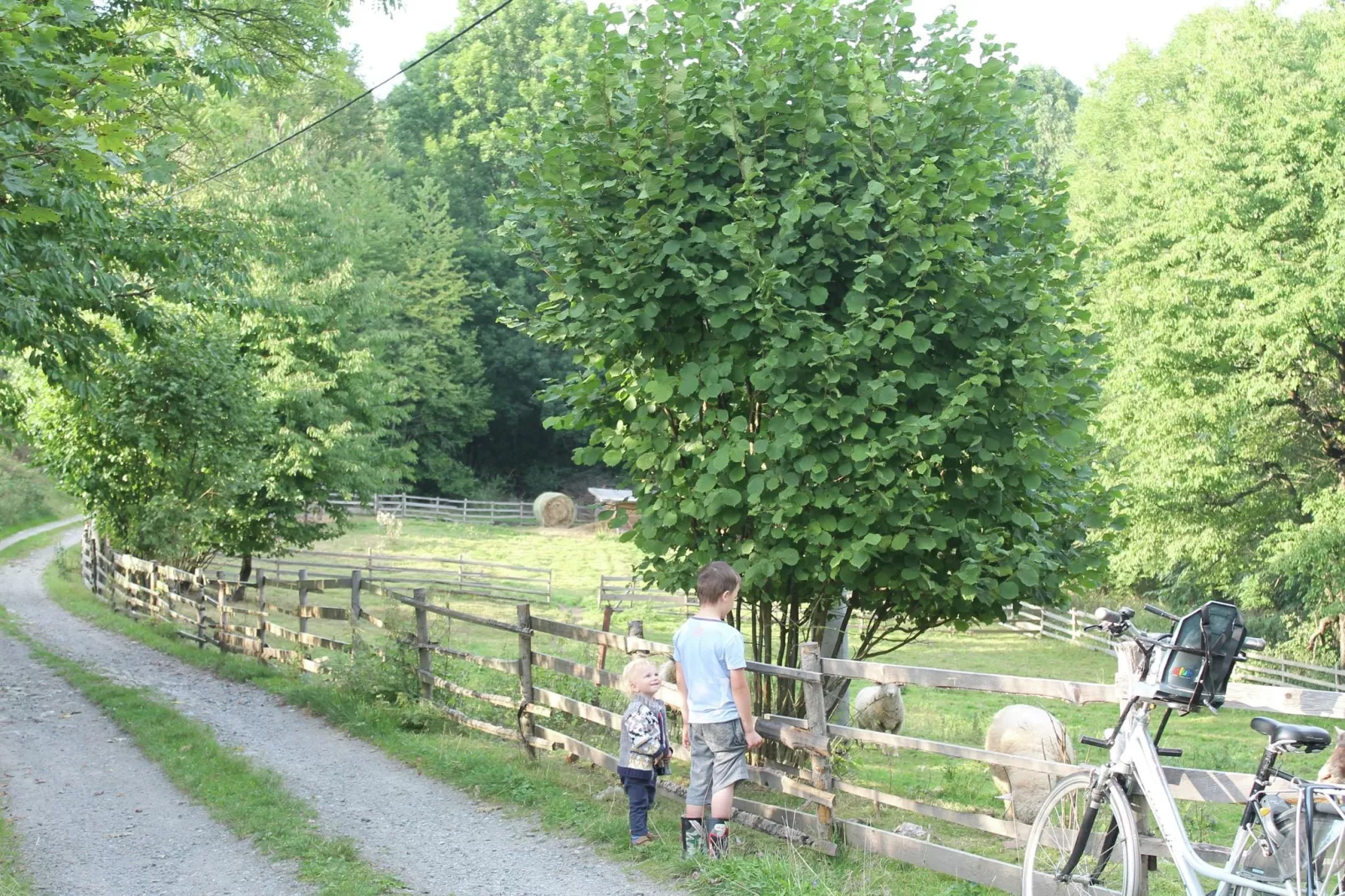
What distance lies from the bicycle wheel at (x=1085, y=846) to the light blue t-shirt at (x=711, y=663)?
172 cm

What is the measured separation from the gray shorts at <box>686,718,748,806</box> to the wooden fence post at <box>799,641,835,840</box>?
45 cm

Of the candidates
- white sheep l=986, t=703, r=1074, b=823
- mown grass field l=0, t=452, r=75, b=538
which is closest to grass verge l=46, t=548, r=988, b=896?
white sheep l=986, t=703, r=1074, b=823

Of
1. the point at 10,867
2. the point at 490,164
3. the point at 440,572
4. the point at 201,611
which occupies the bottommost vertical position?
the point at 440,572

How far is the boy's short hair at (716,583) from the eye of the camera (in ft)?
21.1

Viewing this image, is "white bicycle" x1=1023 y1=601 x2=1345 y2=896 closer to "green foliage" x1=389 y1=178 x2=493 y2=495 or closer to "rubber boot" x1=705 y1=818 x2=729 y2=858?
"rubber boot" x1=705 y1=818 x2=729 y2=858

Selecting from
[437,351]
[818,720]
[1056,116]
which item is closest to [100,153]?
[818,720]

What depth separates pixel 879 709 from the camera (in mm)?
14648

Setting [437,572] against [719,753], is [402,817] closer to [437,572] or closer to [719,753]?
[719,753]

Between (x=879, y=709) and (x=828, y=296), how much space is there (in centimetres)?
827

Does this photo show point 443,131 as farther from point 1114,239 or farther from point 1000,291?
point 1000,291

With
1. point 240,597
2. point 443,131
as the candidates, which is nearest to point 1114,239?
point 240,597

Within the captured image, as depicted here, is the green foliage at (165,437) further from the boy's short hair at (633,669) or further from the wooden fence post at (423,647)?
the boy's short hair at (633,669)

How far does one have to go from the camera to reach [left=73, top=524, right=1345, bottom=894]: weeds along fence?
17.7ft

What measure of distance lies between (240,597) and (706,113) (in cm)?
2184
